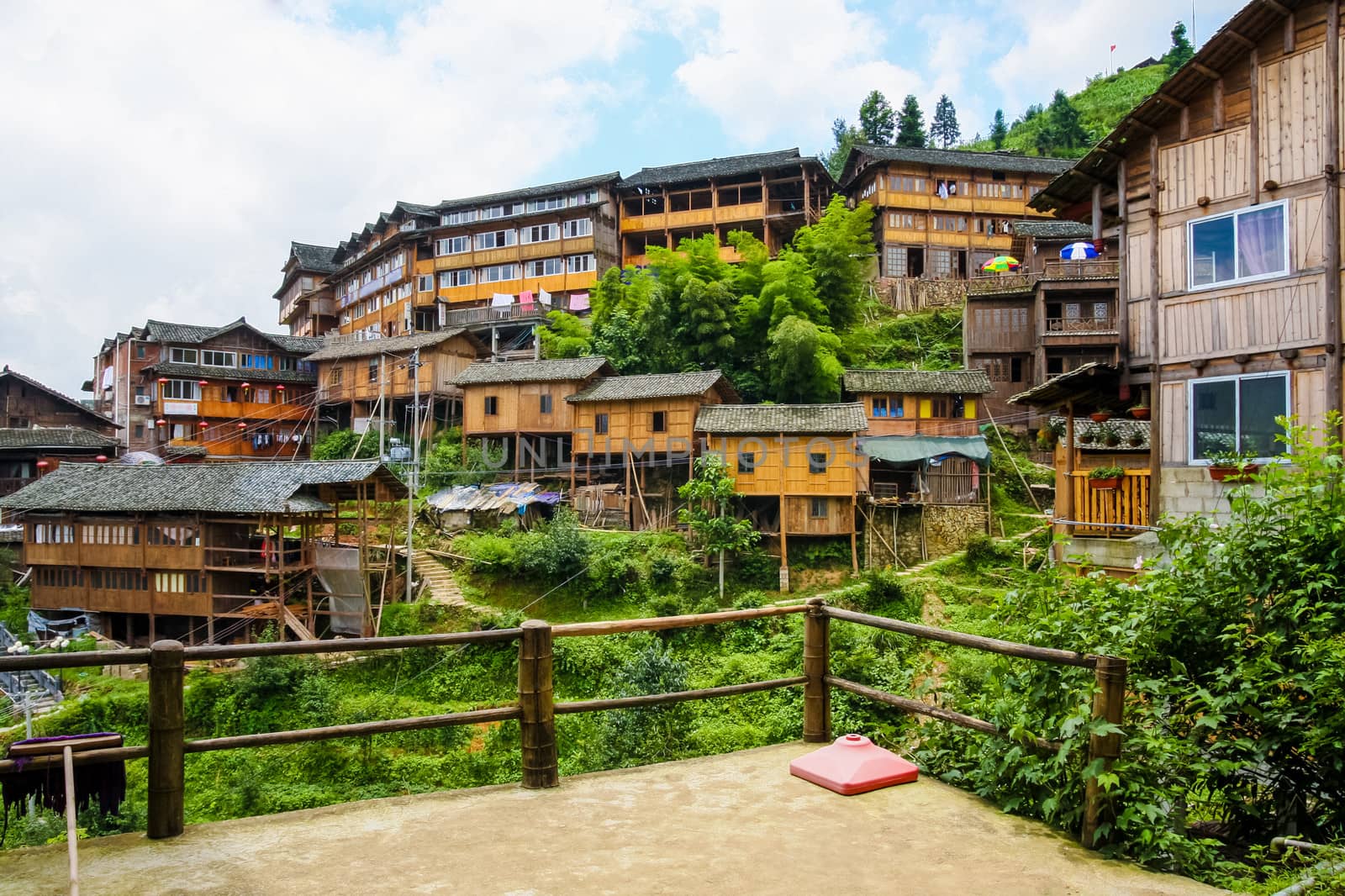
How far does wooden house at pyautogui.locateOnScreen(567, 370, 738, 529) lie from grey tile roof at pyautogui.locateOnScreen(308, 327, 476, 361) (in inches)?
365

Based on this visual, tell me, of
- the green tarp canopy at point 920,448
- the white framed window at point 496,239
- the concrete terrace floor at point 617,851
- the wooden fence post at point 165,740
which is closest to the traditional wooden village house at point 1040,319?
the green tarp canopy at point 920,448

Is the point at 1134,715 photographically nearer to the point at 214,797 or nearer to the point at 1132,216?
the point at 1132,216

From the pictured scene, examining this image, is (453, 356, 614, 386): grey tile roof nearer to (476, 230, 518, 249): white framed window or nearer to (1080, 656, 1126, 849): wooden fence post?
(476, 230, 518, 249): white framed window

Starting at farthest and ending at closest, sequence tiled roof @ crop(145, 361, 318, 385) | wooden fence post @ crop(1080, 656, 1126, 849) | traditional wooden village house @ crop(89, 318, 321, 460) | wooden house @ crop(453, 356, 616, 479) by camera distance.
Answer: traditional wooden village house @ crop(89, 318, 321, 460), tiled roof @ crop(145, 361, 318, 385), wooden house @ crop(453, 356, 616, 479), wooden fence post @ crop(1080, 656, 1126, 849)

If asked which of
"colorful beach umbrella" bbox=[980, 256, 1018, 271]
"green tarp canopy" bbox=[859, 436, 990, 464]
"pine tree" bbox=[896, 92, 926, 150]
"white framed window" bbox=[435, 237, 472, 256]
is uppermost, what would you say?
"pine tree" bbox=[896, 92, 926, 150]

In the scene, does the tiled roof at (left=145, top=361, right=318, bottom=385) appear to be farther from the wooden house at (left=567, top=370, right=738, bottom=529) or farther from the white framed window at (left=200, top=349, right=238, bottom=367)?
the wooden house at (left=567, top=370, right=738, bottom=529)

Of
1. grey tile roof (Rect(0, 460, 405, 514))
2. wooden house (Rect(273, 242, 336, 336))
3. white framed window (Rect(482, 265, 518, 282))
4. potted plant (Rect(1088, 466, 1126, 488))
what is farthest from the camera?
wooden house (Rect(273, 242, 336, 336))

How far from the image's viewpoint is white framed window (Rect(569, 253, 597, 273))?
4047 cm

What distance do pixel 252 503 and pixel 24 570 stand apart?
1253 centimetres

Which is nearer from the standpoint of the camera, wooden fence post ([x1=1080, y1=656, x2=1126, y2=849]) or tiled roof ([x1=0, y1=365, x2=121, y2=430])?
wooden fence post ([x1=1080, y1=656, x2=1126, y2=849])

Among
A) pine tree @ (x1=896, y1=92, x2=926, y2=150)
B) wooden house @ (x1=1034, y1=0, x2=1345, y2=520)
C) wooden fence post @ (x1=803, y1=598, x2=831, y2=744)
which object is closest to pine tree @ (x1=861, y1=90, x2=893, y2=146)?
pine tree @ (x1=896, y1=92, x2=926, y2=150)

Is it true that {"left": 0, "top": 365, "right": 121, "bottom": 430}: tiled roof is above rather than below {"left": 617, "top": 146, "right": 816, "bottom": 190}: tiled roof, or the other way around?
below

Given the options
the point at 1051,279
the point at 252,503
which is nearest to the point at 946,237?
the point at 1051,279

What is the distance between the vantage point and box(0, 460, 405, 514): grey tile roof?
76.8 ft
